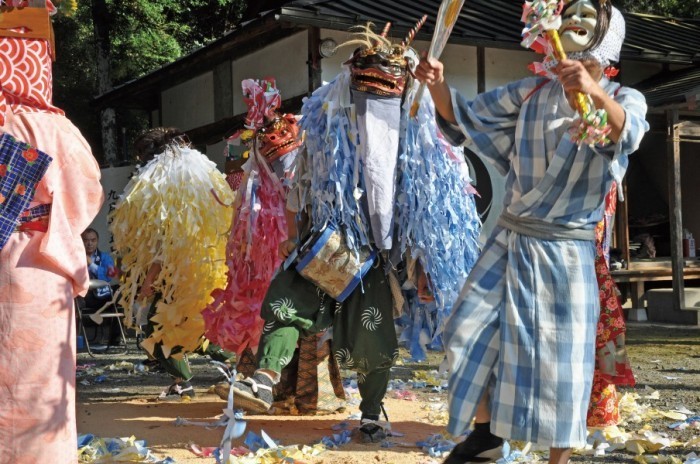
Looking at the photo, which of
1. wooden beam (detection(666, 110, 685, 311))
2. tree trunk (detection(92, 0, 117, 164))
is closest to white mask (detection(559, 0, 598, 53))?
wooden beam (detection(666, 110, 685, 311))

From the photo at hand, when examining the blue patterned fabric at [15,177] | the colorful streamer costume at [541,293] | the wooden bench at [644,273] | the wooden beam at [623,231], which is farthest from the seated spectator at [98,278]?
the colorful streamer costume at [541,293]

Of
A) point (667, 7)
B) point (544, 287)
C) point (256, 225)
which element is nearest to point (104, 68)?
point (667, 7)

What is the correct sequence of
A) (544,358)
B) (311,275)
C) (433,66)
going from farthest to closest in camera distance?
1. (311,275)
2. (433,66)
3. (544,358)

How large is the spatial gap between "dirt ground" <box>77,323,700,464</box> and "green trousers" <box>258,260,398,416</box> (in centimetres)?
45

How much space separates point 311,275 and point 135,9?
15.2 m

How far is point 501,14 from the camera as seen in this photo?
1360 cm

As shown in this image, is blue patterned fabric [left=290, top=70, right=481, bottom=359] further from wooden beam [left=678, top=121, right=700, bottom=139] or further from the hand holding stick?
wooden beam [left=678, top=121, right=700, bottom=139]

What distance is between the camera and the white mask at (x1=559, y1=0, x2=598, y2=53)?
3594 millimetres

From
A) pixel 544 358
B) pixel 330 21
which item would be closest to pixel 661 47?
pixel 330 21

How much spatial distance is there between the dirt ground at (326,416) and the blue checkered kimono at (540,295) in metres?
1.18

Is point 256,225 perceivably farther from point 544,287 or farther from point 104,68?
point 104,68

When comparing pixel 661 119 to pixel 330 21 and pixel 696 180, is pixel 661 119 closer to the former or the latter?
pixel 696 180

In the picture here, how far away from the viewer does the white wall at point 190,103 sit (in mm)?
15164

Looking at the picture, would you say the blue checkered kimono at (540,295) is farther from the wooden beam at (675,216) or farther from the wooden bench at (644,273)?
the wooden bench at (644,273)
